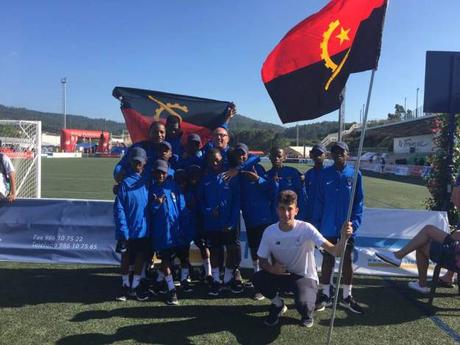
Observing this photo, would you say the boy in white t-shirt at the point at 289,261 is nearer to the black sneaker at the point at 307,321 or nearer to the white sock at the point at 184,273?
the black sneaker at the point at 307,321

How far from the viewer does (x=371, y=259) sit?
21.5 ft

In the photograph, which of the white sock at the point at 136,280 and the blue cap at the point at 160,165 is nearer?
the blue cap at the point at 160,165

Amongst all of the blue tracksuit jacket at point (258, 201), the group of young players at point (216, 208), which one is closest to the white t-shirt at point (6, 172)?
the group of young players at point (216, 208)

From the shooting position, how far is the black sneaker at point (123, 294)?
5189 millimetres

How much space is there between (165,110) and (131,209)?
2103 mm

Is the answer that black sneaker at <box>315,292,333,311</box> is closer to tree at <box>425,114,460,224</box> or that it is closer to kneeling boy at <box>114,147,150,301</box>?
kneeling boy at <box>114,147,150,301</box>

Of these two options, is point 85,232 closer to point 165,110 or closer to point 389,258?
point 165,110

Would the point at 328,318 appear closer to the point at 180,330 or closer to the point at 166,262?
the point at 180,330

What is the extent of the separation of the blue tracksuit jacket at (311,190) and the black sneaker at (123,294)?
246 centimetres

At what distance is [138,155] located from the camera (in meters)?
5.25

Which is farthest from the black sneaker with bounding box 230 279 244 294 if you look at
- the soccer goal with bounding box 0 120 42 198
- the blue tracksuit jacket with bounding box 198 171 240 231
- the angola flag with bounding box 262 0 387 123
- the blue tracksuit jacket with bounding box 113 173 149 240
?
the soccer goal with bounding box 0 120 42 198

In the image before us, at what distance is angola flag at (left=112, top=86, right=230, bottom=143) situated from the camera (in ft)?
21.4

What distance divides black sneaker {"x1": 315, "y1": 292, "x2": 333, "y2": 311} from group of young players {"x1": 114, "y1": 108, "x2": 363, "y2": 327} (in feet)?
0.04

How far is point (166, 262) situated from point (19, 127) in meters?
5.19
